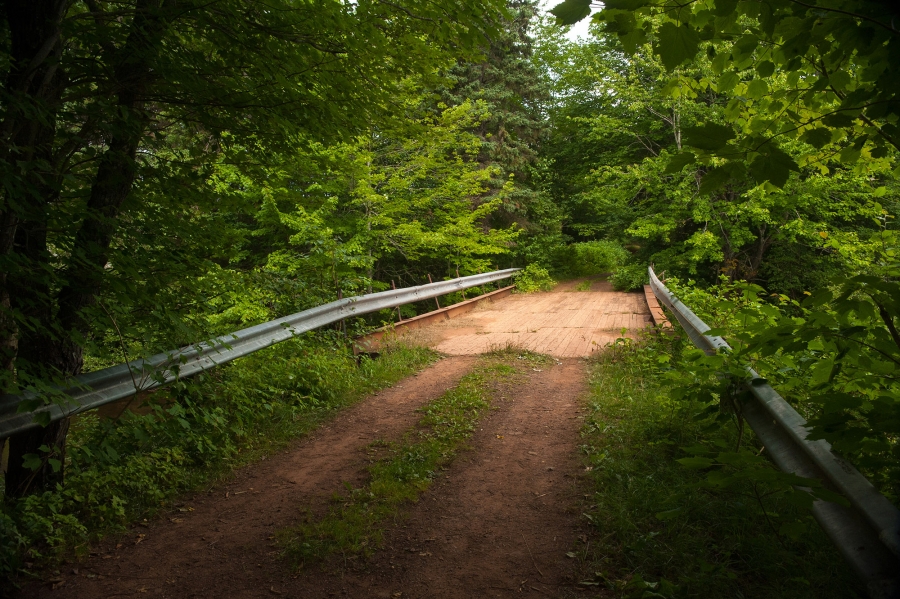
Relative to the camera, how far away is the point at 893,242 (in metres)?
4.07

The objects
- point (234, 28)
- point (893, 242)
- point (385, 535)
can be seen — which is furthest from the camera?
point (893, 242)

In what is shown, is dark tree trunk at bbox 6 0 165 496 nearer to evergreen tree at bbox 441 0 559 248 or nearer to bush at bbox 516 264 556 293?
bush at bbox 516 264 556 293

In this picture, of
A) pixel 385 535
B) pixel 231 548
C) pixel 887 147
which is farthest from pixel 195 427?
pixel 887 147

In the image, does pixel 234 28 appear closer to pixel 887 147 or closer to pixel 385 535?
pixel 385 535

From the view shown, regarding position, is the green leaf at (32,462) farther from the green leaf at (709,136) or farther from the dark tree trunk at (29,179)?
the green leaf at (709,136)

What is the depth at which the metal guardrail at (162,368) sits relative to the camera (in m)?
2.80

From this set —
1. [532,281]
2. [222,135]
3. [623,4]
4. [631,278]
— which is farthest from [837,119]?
[532,281]

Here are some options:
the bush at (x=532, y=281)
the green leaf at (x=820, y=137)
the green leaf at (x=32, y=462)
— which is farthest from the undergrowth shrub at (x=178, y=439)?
the bush at (x=532, y=281)

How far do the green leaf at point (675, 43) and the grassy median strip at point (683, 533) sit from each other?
172 centimetres

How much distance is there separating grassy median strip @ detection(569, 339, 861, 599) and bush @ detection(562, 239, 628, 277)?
20809 mm

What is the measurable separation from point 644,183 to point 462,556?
15068 mm

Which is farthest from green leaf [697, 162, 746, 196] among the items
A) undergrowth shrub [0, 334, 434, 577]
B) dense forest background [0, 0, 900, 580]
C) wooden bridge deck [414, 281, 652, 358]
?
wooden bridge deck [414, 281, 652, 358]

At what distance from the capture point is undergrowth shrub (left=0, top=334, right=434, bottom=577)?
299 cm

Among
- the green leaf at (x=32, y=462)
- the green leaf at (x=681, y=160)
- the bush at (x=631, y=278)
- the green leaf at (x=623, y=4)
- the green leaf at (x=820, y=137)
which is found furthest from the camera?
the bush at (x=631, y=278)
